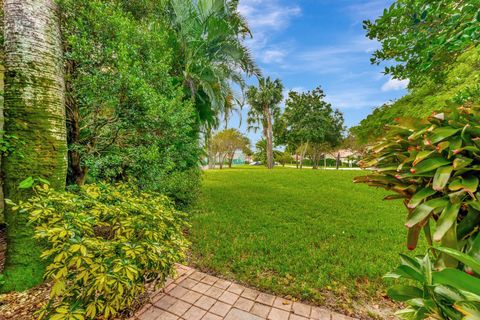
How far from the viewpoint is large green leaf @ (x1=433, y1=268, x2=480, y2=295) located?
712 mm

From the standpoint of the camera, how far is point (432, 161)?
1027 mm

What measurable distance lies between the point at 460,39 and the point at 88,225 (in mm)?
3833

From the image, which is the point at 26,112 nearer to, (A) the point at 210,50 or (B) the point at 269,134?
(A) the point at 210,50

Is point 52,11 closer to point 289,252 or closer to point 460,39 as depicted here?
point 460,39

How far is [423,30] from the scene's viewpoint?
2.61 m

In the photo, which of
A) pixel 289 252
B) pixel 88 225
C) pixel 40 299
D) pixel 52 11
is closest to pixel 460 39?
pixel 289 252

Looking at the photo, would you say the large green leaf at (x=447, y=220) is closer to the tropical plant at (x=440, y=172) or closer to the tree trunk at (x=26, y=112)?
the tropical plant at (x=440, y=172)

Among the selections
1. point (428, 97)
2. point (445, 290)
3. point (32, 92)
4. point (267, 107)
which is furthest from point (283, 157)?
point (445, 290)

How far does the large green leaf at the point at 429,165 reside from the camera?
1.00 m

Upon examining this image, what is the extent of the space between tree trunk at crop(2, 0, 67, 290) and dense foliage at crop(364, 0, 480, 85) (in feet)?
14.6

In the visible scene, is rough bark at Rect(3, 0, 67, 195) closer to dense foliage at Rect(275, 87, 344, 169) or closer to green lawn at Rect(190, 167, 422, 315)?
green lawn at Rect(190, 167, 422, 315)

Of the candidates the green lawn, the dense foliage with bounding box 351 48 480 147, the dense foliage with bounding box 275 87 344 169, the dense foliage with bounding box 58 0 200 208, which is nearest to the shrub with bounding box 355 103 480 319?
the green lawn

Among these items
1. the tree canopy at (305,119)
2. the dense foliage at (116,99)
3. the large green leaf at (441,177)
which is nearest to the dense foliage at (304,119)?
the tree canopy at (305,119)

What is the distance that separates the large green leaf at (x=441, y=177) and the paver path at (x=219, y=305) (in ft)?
6.03
